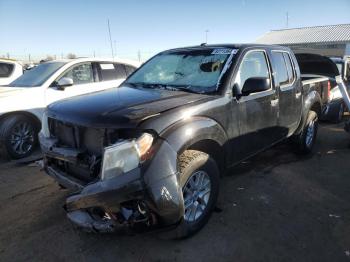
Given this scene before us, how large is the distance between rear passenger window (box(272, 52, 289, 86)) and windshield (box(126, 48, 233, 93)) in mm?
1009

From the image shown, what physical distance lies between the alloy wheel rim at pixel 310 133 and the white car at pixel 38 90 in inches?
165

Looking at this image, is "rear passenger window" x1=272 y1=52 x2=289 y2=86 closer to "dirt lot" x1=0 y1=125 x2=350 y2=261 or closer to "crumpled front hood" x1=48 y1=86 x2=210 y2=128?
"dirt lot" x1=0 y1=125 x2=350 y2=261

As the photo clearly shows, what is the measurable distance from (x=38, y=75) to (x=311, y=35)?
135ft

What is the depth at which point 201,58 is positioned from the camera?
13.0 ft

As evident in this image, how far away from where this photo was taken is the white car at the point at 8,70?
9.23 m

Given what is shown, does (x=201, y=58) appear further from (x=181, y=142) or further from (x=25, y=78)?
(x=25, y=78)

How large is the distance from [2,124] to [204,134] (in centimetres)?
419

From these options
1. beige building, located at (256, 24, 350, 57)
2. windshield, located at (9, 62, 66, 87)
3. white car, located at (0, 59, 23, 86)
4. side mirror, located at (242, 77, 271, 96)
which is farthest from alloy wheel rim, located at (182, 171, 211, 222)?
beige building, located at (256, 24, 350, 57)

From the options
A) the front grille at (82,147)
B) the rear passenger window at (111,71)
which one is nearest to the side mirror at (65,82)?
the rear passenger window at (111,71)

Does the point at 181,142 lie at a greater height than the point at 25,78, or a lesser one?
lesser

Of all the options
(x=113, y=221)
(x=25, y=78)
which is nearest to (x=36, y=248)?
(x=113, y=221)

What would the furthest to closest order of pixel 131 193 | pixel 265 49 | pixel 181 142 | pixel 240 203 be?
pixel 265 49 < pixel 240 203 < pixel 181 142 < pixel 131 193

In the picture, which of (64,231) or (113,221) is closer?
(113,221)

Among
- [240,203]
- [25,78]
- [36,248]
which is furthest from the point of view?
[25,78]
